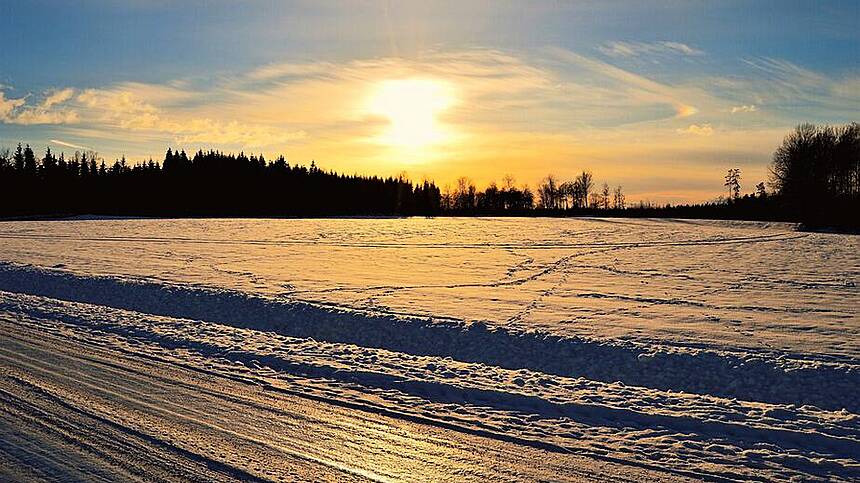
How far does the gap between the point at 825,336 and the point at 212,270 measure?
19018 mm

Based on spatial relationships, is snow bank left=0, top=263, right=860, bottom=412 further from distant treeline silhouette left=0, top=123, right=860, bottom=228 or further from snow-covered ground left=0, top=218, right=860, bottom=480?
distant treeline silhouette left=0, top=123, right=860, bottom=228

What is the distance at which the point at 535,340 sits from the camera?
12.3m

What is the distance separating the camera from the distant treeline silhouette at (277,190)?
260ft

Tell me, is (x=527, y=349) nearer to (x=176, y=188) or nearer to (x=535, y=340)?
(x=535, y=340)

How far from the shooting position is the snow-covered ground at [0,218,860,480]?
23.8ft

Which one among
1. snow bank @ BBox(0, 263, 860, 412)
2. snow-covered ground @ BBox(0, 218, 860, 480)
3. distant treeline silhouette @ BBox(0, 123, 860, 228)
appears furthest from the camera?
distant treeline silhouette @ BBox(0, 123, 860, 228)

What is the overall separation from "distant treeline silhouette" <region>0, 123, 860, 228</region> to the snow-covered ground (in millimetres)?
58215

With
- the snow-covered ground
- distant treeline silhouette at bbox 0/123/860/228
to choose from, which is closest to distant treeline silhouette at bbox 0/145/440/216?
distant treeline silhouette at bbox 0/123/860/228

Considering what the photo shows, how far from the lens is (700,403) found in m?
8.49

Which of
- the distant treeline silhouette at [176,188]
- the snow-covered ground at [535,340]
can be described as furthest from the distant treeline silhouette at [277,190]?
the snow-covered ground at [535,340]

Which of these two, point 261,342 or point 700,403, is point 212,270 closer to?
point 261,342

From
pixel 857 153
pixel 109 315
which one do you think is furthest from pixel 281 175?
pixel 109 315

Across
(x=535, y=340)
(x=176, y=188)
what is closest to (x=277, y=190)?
(x=176, y=188)

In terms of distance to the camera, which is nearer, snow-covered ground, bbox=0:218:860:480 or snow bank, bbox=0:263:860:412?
snow-covered ground, bbox=0:218:860:480
